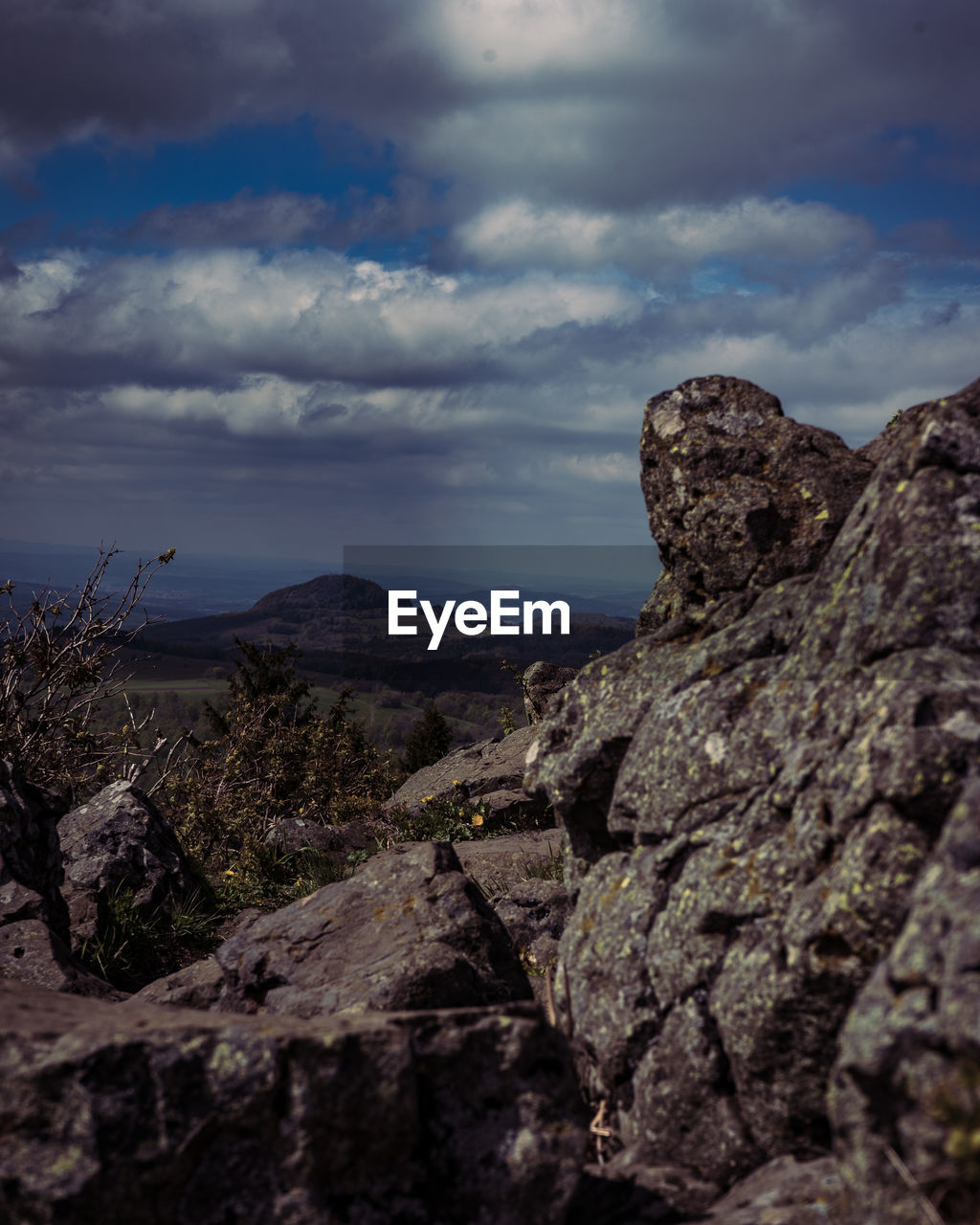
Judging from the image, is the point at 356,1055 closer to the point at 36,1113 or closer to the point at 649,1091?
the point at 36,1113

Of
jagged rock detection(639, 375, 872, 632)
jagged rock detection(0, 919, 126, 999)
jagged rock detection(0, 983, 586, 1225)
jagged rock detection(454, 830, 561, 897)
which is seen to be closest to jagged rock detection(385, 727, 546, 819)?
jagged rock detection(454, 830, 561, 897)

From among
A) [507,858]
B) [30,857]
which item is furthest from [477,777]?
[30,857]

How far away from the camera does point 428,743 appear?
36.5 meters

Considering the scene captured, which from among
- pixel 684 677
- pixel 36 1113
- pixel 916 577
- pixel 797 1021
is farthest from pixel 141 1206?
pixel 916 577

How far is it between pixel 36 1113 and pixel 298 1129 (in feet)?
3.50

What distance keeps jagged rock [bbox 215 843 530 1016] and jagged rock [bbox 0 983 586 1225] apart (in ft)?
7.56

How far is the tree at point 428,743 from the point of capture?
3528cm

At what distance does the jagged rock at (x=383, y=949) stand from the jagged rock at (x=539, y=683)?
13946mm

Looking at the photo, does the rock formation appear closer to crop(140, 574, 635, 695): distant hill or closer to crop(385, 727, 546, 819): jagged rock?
crop(385, 727, 546, 819): jagged rock

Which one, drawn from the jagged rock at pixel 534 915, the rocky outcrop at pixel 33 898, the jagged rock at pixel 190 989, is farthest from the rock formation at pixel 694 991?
the rocky outcrop at pixel 33 898

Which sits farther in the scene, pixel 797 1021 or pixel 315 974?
pixel 315 974

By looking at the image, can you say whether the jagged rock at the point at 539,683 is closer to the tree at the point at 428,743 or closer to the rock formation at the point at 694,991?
the tree at the point at 428,743

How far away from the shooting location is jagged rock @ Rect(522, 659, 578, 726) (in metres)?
22.2

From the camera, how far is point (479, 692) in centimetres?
12794
